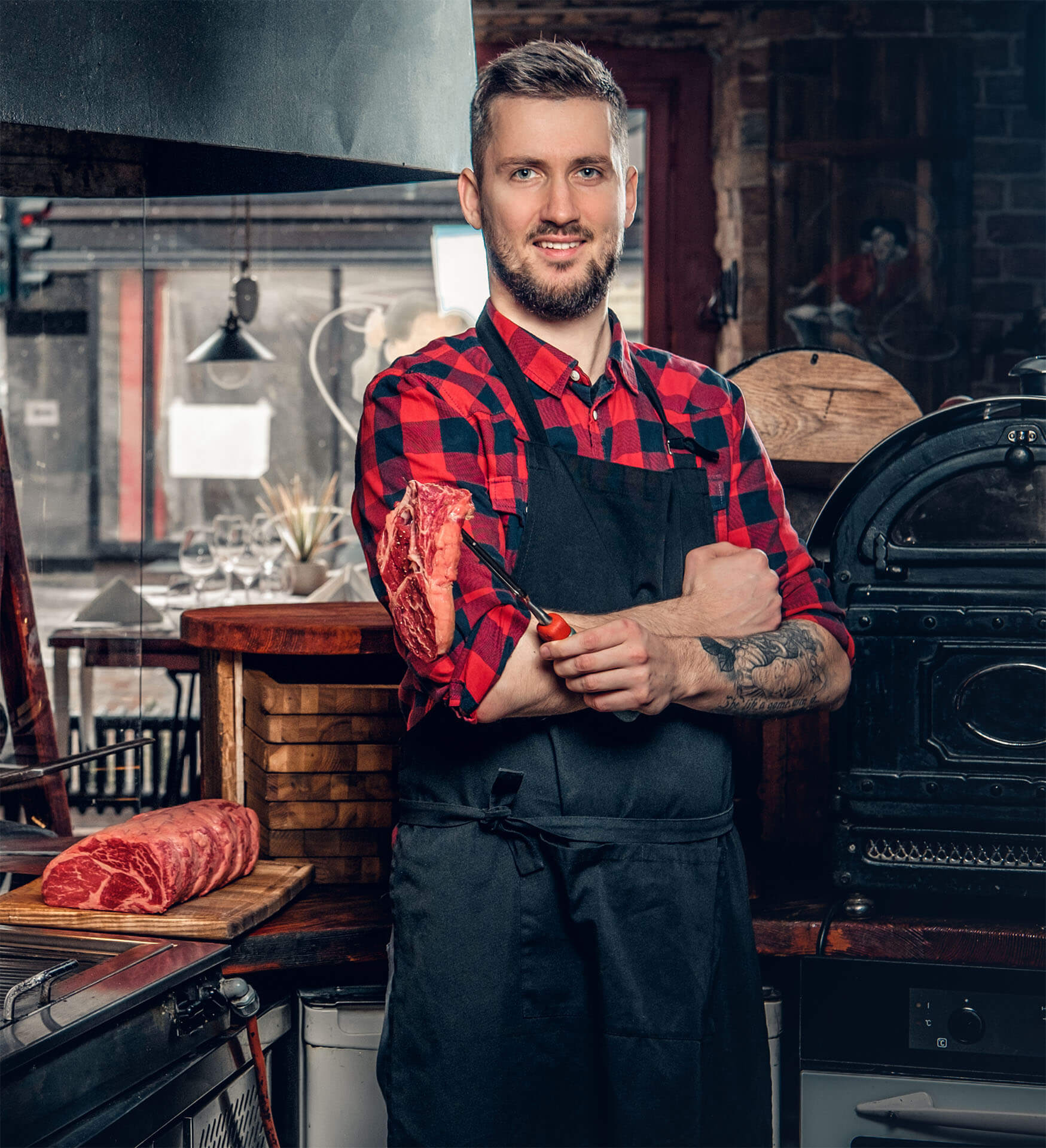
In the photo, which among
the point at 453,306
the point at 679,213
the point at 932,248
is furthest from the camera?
the point at 453,306

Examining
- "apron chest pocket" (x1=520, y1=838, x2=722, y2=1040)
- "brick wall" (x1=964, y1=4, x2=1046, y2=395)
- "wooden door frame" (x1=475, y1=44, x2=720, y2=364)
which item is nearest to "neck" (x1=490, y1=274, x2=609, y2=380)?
"apron chest pocket" (x1=520, y1=838, x2=722, y2=1040)

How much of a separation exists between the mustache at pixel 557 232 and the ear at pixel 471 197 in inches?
3.4

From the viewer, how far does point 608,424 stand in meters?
1.60

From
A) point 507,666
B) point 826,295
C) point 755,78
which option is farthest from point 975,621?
point 755,78

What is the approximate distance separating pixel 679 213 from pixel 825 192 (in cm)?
57

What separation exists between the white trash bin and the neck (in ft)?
3.35

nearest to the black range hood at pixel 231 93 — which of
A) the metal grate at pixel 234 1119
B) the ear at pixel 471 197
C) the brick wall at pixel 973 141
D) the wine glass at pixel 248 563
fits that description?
the ear at pixel 471 197

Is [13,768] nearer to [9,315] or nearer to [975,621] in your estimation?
[9,315]

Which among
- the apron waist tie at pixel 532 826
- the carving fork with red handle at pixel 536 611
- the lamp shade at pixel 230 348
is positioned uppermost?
the lamp shade at pixel 230 348

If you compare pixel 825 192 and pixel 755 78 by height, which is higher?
pixel 755 78

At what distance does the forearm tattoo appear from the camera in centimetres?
148

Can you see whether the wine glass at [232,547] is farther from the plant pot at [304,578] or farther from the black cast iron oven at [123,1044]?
the black cast iron oven at [123,1044]

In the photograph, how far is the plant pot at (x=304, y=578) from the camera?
4.61 metres

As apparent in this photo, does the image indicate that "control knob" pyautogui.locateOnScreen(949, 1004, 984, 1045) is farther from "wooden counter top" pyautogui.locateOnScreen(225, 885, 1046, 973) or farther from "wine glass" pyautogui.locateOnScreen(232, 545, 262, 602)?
"wine glass" pyautogui.locateOnScreen(232, 545, 262, 602)
